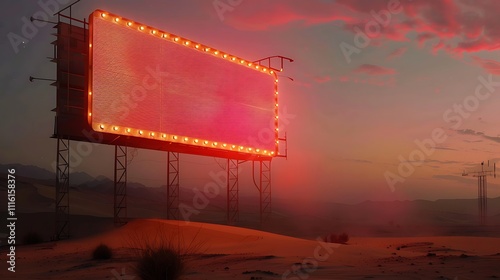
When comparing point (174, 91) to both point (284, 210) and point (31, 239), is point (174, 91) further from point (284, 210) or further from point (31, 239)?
point (284, 210)

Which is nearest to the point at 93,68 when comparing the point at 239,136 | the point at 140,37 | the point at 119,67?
the point at 119,67

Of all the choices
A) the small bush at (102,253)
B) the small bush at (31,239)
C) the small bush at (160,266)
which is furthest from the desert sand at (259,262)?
the small bush at (31,239)

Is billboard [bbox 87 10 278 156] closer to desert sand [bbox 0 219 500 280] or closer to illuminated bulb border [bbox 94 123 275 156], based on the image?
illuminated bulb border [bbox 94 123 275 156]

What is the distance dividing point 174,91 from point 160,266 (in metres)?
15.9

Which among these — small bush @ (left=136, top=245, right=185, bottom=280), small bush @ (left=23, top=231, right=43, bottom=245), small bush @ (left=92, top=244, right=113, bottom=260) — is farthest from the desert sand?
small bush @ (left=23, top=231, right=43, bottom=245)

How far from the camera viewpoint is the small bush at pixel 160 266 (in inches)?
371

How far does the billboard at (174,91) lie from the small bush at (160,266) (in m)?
12.3

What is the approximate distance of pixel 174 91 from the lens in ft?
80.5

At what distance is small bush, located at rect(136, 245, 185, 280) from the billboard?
12316 millimetres

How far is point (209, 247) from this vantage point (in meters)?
19.6

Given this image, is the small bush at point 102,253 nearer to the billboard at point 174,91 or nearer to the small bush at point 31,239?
the billboard at point 174,91

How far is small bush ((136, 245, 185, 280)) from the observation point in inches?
371

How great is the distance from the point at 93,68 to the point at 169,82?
13.7 feet

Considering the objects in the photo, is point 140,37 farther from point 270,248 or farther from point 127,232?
point 270,248
